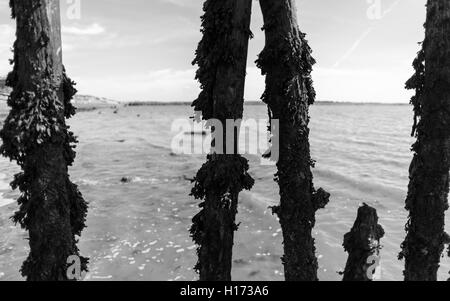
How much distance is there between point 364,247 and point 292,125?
65.8 inches

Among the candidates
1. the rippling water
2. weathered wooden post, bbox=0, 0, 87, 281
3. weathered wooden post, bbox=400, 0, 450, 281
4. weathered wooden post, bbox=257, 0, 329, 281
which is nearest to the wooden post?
weathered wooden post, bbox=257, 0, 329, 281

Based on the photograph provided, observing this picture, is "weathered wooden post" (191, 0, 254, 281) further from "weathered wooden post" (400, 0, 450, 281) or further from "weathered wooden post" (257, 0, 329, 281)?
"weathered wooden post" (400, 0, 450, 281)

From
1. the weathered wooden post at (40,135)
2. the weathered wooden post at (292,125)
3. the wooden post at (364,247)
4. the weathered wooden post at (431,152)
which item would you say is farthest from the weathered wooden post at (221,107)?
the weathered wooden post at (431,152)

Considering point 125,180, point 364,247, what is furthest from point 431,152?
point 125,180

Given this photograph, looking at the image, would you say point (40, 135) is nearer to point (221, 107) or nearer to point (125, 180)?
point (221, 107)

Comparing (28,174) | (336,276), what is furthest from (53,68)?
(336,276)

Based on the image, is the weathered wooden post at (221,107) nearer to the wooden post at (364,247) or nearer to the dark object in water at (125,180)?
the wooden post at (364,247)

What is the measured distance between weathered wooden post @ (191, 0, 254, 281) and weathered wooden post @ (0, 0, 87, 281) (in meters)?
1.54

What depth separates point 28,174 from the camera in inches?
148

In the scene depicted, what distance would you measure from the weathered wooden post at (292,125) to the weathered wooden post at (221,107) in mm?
477

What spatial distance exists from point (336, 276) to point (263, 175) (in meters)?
13.6

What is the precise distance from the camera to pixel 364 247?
12.8 feet

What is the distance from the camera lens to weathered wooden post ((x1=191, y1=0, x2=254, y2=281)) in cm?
424
